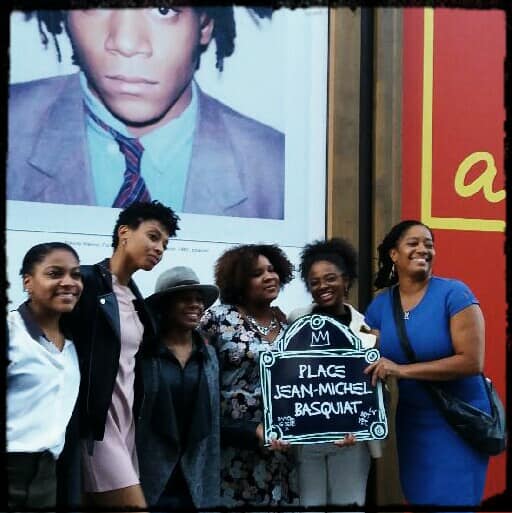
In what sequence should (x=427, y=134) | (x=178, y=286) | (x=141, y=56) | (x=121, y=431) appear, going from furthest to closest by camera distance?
(x=427, y=134) → (x=141, y=56) → (x=178, y=286) → (x=121, y=431)

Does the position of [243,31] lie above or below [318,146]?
above

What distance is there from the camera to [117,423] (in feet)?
13.3

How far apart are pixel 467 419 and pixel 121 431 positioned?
1545 mm

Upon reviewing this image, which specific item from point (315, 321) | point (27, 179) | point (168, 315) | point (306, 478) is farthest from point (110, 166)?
point (306, 478)

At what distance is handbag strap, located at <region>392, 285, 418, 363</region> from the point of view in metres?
4.30

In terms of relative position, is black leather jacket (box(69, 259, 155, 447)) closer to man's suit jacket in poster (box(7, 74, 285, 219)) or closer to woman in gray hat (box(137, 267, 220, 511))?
woman in gray hat (box(137, 267, 220, 511))

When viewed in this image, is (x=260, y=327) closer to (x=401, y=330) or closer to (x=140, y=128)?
(x=401, y=330)

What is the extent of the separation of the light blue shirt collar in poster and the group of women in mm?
658

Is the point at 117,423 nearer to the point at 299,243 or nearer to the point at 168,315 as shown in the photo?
the point at 168,315

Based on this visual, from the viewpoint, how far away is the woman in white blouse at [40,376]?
11.8ft

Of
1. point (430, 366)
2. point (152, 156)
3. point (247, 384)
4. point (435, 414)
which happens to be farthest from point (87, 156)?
point (435, 414)

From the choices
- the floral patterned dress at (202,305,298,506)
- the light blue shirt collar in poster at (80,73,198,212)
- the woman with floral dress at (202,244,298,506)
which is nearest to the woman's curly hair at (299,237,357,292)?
the woman with floral dress at (202,244,298,506)

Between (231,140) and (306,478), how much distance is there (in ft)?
6.09

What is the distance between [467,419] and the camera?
4.31 meters
